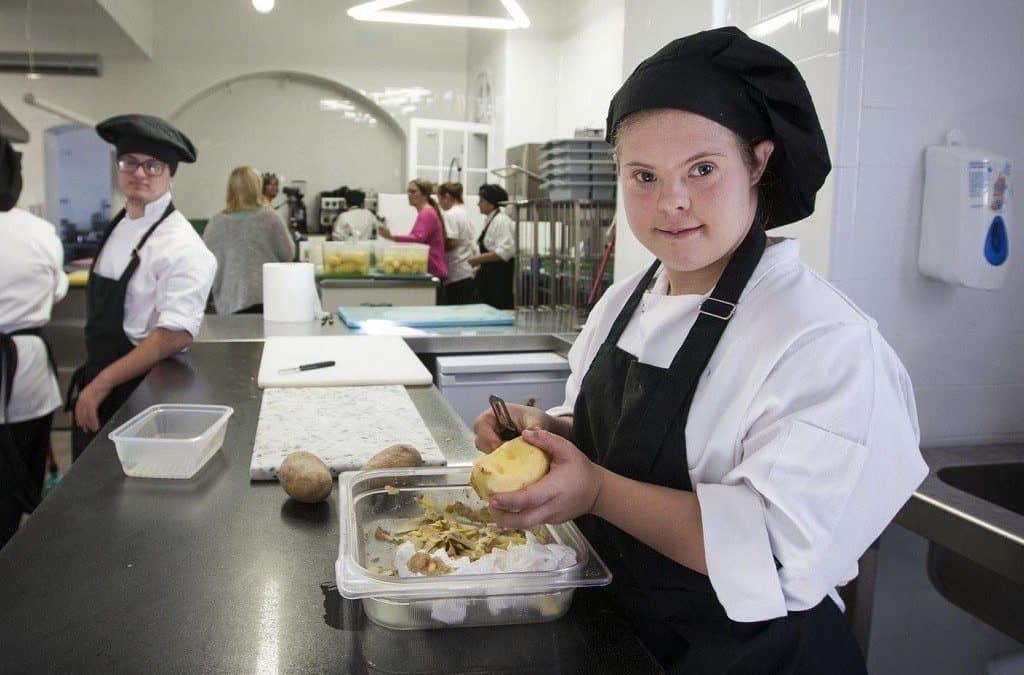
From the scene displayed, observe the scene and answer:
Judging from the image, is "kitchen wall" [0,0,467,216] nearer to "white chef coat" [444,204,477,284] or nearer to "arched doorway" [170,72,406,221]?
"arched doorway" [170,72,406,221]

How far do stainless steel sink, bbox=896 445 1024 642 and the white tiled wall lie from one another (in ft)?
0.51

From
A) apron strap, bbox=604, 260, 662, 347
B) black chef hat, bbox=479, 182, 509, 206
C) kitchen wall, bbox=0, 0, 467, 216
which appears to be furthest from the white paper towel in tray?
kitchen wall, bbox=0, 0, 467, 216

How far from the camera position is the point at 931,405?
2166mm

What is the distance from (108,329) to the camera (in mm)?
2709

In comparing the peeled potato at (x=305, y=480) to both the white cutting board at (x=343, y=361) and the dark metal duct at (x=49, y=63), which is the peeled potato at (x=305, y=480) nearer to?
the white cutting board at (x=343, y=361)

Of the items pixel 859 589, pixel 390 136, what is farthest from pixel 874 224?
pixel 390 136

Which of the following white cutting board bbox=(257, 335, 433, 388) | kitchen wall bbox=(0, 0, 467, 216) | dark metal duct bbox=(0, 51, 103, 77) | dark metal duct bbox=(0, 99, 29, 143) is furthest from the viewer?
kitchen wall bbox=(0, 0, 467, 216)

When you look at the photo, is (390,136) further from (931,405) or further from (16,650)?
(16,650)

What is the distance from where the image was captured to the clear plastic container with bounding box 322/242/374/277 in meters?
5.24

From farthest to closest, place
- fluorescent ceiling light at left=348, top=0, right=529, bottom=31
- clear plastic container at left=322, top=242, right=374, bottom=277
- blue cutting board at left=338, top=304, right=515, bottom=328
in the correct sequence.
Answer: clear plastic container at left=322, top=242, right=374, bottom=277, blue cutting board at left=338, top=304, right=515, bottom=328, fluorescent ceiling light at left=348, top=0, right=529, bottom=31

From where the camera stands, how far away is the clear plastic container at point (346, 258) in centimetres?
524

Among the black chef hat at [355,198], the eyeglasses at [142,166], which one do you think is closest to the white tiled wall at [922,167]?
the eyeglasses at [142,166]

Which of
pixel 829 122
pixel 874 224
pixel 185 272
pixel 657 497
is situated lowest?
pixel 657 497

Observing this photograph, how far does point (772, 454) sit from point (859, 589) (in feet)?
4.30
